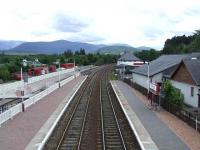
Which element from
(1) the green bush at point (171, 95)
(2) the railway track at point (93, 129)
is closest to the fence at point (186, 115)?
(1) the green bush at point (171, 95)

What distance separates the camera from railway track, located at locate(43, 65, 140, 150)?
70.3ft

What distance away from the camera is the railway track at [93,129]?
70.3ft

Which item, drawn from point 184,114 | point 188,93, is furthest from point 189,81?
point 184,114

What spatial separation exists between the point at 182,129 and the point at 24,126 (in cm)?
1017

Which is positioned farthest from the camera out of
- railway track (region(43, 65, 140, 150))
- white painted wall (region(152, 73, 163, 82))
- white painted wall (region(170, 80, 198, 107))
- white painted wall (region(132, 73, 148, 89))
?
white painted wall (region(132, 73, 148, 89))

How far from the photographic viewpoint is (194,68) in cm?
3594

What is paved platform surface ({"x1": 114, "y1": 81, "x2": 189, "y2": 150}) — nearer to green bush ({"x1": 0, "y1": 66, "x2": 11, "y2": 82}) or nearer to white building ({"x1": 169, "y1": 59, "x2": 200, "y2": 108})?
white building ({"x1": 169, "y1": 59, "x2": 200, "y2": 108})

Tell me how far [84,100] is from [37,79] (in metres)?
21.6

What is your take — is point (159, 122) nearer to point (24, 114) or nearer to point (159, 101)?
point (159, 101)

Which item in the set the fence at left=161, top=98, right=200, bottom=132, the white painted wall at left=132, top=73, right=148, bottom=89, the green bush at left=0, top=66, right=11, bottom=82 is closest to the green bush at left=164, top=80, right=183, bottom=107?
the fence at left=161, top=98, right=200, bottom=132

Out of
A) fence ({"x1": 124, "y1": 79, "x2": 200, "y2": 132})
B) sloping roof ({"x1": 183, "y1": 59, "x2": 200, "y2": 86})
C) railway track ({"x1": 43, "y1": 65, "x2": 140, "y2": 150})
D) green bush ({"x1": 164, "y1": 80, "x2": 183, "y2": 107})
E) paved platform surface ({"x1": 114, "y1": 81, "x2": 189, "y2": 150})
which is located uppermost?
sloping roof ({"x1": 183, "y1": 59, "x2": 200, "y2": 86})

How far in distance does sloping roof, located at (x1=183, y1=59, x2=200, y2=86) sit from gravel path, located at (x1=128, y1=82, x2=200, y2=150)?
12.8 ft

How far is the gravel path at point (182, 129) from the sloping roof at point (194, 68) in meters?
3.90

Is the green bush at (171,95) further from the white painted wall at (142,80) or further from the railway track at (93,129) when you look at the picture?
the white painted wall at (142,80)
